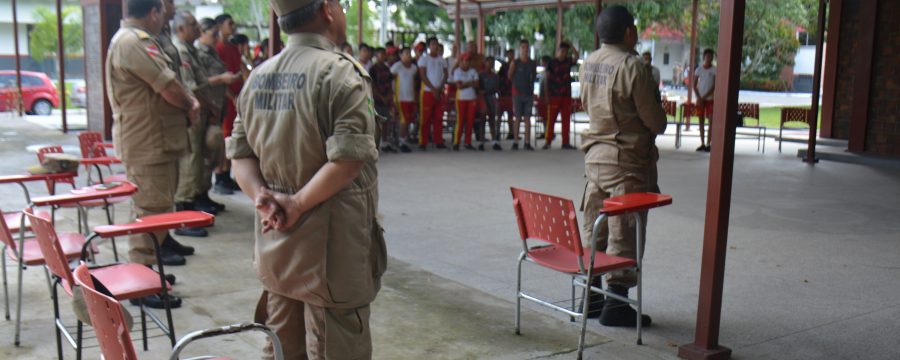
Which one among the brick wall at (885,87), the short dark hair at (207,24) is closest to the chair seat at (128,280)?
the short dark hair at (207,24)

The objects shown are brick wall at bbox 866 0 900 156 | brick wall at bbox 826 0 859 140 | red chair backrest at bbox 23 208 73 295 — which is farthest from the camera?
brick wall at bbox 826 0 859 140

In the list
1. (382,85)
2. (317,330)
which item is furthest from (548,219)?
(382,85)

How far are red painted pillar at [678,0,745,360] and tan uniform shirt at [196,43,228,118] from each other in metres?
4.76

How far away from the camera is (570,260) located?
446cm

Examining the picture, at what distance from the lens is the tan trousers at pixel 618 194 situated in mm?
4656

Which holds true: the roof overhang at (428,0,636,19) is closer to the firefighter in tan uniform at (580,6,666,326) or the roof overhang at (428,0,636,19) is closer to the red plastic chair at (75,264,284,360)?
the firefighter in tan uniform at (580,6,666,326)

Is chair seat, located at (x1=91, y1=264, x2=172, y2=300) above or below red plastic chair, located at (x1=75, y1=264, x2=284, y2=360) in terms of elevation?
below

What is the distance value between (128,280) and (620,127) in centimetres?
256

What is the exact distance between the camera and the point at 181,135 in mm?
5293

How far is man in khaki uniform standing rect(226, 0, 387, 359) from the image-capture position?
2.65m

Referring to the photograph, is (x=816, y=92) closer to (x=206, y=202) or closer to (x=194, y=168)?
(x=206, y=202)

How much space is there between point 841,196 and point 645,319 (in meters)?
5.74

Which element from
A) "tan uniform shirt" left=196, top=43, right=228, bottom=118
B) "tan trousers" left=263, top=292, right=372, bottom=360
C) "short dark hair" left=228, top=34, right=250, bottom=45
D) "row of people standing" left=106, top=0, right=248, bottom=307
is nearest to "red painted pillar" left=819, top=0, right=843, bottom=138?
"short dark hair" left=228, top=34, right=250, bottom=45

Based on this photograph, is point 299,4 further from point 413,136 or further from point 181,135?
point 413,136
